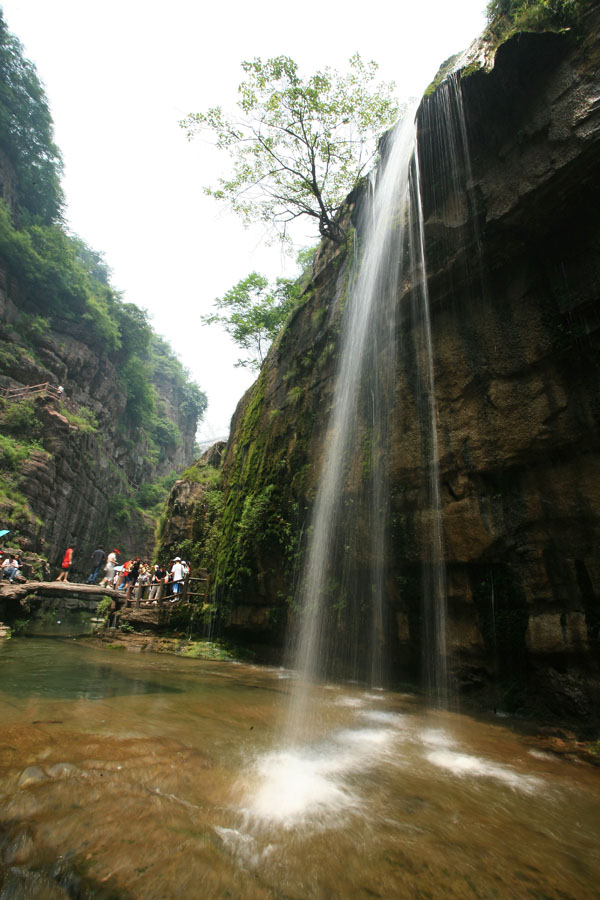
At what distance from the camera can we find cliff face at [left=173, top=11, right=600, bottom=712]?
6.08 m

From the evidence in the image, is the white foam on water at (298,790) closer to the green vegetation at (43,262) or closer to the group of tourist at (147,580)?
the group of tourist at (147,580)

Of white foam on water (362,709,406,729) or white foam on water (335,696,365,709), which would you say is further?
white foam on water (335,696,365,709)

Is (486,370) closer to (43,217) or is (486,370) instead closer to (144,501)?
(144,501)

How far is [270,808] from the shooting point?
251cm

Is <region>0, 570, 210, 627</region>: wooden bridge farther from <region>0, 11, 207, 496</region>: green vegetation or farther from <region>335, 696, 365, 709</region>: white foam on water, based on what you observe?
<region>0, 11, 207, 496</region>: green vegetation

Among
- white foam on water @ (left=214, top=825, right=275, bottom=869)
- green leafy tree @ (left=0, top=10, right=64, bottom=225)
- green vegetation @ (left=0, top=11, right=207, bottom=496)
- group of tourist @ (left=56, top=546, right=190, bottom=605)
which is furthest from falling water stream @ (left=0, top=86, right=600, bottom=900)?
green leafy tree @ (left=0, top=10, right=64, bottom=225)

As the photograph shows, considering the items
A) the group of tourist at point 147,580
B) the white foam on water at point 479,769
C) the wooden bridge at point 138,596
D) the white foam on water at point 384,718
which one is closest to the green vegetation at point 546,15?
the white foam on water at point 479,769

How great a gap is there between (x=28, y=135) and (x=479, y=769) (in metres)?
52.4

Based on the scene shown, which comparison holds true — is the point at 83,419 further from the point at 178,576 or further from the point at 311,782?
the point at 311,782

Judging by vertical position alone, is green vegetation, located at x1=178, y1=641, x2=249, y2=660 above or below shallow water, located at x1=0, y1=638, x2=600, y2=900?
above

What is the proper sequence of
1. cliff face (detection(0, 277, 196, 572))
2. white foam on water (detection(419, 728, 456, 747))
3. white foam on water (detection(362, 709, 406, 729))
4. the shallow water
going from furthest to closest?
cliff face (detection(0, 277, 196, 572)) < white foam on water (detection(362, 709, 406, 729)) < white foam on water (detection(419, 728, 456, 747)) < the shallow water

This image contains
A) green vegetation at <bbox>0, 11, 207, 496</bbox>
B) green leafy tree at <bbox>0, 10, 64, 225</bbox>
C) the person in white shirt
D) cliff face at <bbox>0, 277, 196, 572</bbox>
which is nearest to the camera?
the person in white shirt

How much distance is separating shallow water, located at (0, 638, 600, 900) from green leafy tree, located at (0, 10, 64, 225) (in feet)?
148

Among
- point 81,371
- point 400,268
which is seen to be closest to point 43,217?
point 81,371
